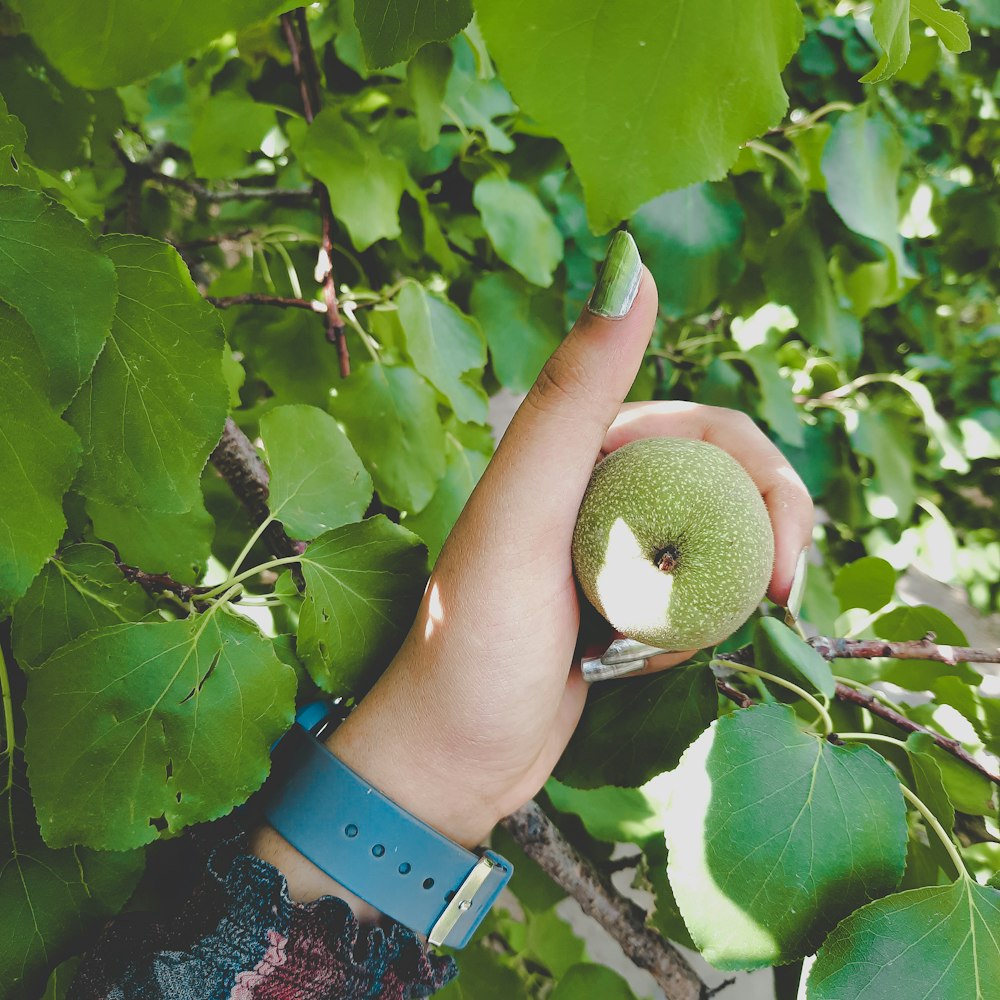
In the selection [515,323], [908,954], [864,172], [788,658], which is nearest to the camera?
[908,954]

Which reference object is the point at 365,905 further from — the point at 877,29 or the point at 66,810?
the point at 877,29

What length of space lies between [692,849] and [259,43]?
4.20ft

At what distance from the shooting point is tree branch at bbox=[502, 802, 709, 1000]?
0.98m

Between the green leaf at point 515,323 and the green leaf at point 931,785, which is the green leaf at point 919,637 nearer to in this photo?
the green leaf at point 931,785

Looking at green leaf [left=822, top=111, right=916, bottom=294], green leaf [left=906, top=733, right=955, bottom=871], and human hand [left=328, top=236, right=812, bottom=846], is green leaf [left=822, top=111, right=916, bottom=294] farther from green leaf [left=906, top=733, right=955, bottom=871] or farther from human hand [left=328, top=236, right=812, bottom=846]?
green leaf [left=906, top=733, right=955, bottom=871]

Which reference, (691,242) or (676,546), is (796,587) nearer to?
(676,546)

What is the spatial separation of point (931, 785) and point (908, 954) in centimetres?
19

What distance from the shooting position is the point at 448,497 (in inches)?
42.5

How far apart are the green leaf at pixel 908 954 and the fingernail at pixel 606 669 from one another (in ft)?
1.14

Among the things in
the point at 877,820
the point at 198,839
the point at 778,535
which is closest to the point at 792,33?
the point at 877,820

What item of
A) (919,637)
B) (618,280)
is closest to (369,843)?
(618,280)

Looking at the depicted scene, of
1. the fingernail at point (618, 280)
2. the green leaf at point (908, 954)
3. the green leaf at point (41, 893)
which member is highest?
the fingernail at point (618, 280)

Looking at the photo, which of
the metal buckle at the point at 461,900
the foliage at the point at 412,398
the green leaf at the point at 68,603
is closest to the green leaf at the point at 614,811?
the foliage at the point at 412,398

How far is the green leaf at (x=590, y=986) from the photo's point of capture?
3.37ft
